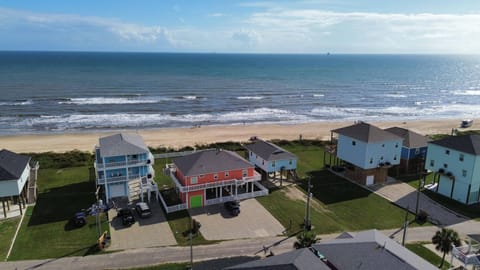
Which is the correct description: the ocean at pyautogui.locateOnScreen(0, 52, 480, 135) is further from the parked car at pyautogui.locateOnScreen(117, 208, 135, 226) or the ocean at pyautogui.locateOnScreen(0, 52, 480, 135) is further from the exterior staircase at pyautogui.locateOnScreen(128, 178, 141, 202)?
the parked car at pyautogui.locateOnScreen(117, 208, 135, 226)

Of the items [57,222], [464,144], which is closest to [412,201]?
[464,144]

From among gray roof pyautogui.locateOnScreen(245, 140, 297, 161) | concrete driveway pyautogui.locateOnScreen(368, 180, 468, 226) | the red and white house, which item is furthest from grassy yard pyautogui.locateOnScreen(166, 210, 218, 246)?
concrete driveway pyautogui.locateOnScreen(368, 180, 468, 226)

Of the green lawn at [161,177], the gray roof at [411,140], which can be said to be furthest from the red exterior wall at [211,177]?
the gray roof at [411,140]

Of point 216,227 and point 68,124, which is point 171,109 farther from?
point 216,227

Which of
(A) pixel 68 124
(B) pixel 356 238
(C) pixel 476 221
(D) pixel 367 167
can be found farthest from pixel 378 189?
(A) pixel 68 124

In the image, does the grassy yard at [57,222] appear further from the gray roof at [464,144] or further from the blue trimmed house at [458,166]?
the gray roof at [464,144]

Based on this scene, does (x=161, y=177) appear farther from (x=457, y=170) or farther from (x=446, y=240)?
(x=457, y=170)
